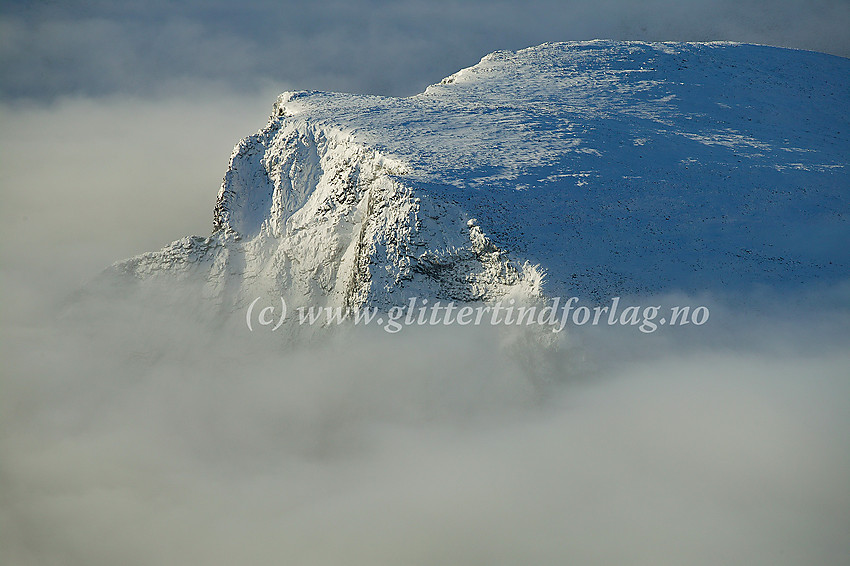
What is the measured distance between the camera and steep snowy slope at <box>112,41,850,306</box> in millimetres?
25891

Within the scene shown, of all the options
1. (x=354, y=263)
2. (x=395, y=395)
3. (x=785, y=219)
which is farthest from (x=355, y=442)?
(x=785, y=219)

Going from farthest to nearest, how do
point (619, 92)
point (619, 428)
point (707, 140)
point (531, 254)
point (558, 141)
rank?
1. point (619, 92)
2. point (707, 140)
3. point (558, 141)
4. point (531, 254)
5. point (619, 428)

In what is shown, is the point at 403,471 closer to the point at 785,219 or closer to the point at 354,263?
the point at 354,263

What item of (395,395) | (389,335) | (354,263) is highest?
(354,263)

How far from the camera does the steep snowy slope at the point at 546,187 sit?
84.9 ft

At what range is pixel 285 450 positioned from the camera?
93.2 ft

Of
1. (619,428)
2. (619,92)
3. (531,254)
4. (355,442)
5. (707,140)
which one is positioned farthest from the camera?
(619,92)

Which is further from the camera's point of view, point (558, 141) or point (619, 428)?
point (558, 141)

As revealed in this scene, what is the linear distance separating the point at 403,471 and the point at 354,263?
7.55m

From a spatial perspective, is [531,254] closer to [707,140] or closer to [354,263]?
[354,263]

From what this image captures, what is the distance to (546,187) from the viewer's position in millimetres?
27234

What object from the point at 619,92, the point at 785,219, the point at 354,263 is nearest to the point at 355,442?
the point at 354,263

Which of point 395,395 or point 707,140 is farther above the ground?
point 707,140

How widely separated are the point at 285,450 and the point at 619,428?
12185 millimetres
